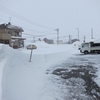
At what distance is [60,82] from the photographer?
6.07 meters

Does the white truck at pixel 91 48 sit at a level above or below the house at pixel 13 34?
below

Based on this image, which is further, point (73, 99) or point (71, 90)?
point (71, 90)

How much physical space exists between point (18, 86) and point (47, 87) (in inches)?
46.6

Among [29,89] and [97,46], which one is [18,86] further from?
[97,46]

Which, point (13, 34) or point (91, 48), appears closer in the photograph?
point (91, 48)

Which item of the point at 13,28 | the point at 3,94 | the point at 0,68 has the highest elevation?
the point at 13,28

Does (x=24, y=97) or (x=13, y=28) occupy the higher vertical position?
(x=13, y=28)

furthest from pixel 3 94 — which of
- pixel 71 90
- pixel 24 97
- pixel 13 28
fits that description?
pixel 13 28

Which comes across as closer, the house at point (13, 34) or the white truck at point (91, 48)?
the white truck at point (91, 48)

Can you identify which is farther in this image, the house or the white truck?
the house

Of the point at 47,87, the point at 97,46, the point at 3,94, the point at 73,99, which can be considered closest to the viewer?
the point at 3,94

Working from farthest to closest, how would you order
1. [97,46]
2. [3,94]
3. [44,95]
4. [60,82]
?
[97,46] → [60,82] → [44,95] → [3,94]

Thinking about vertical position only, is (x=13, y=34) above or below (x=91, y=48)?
above

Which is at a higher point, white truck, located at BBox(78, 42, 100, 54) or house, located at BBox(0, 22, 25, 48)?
house, located at BBox(0, 22, 25, 48)
